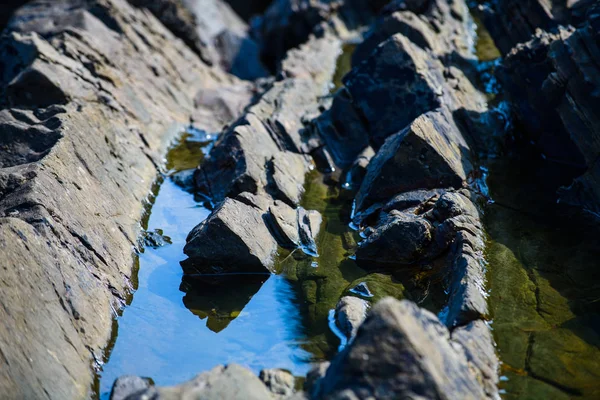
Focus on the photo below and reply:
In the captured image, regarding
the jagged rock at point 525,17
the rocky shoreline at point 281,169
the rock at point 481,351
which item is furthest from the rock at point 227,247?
the jagged rock at point 525,17

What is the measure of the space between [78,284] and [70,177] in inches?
75.6

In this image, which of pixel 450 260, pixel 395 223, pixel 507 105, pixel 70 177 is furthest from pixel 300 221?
pixel 507 105

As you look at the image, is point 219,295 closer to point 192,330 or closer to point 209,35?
point 192,330

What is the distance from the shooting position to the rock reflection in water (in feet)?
25.0

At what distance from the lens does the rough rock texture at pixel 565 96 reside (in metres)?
9.79

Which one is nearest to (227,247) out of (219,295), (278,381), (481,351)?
(219,295)

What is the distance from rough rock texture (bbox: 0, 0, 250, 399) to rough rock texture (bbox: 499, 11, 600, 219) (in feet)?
22.1

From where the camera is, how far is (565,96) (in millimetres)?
10195

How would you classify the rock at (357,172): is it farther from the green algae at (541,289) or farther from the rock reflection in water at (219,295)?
the rock reflection in water at (219,295)

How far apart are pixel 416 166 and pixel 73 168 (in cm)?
500

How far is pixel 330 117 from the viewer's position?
12.3 m

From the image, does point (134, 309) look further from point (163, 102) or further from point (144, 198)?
point (163, 102)

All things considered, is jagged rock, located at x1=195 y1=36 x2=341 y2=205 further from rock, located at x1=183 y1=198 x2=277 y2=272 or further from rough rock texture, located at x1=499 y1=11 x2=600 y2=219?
rough rock texture, located at x1=499 y1=11 x2=600 y2=219

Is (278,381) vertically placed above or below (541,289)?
below
